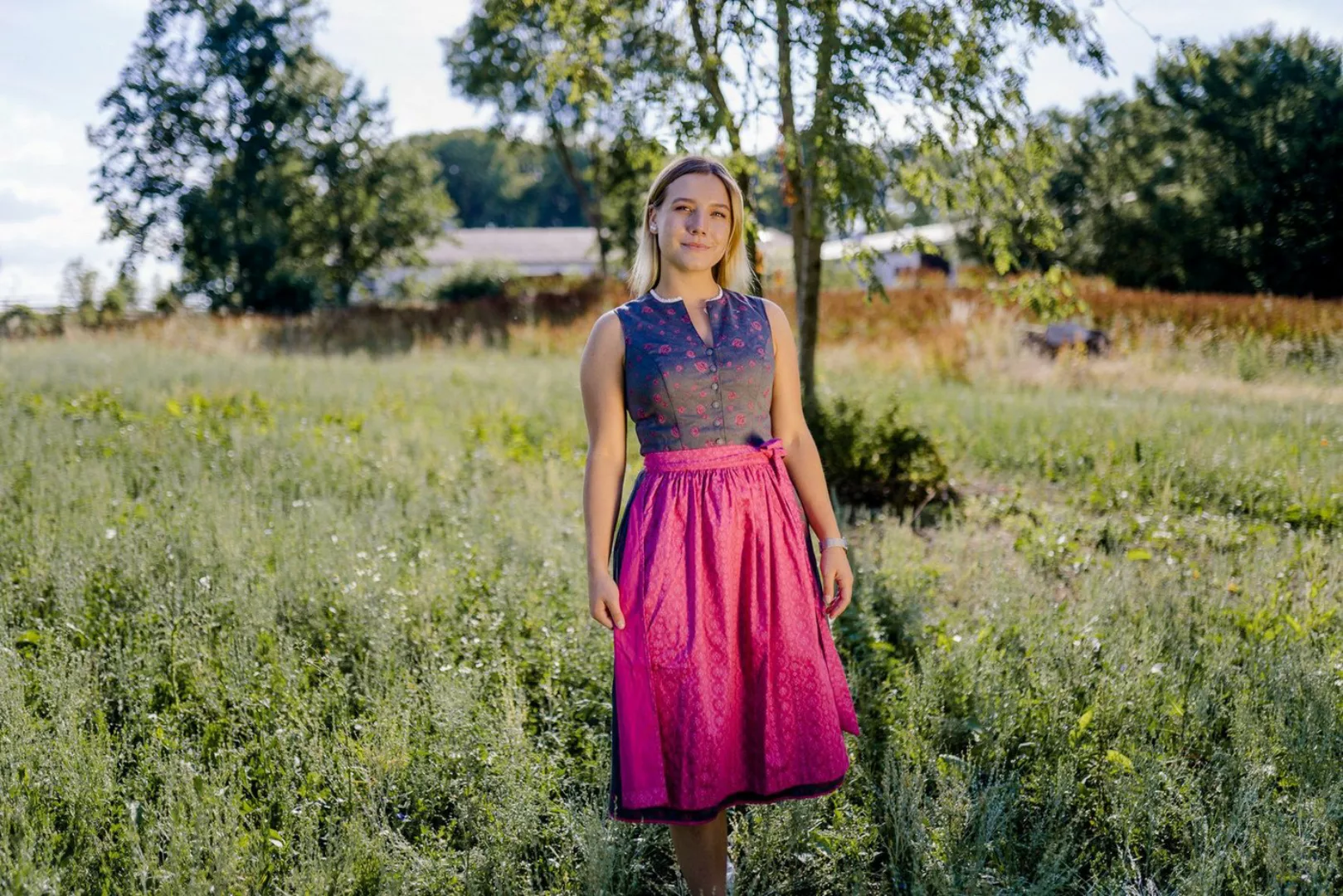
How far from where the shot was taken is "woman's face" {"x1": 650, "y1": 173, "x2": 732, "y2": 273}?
257 cm

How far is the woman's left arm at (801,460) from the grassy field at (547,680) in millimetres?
886

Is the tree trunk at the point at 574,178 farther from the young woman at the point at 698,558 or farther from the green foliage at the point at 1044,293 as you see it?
the young woman at the point at 698,558

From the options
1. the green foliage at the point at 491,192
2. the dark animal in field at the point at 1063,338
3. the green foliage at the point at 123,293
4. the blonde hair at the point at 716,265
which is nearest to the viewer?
the blonde hair at the point at 716,265

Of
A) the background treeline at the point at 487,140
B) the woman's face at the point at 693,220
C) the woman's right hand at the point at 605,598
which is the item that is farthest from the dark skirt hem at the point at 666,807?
the background treeline at the point at 487,140

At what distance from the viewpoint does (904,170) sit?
20.9 ft

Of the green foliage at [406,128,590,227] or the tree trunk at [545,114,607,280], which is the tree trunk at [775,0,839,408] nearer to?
the tree trunk at [545,114,607,280]

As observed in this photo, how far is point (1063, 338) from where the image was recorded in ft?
47.0

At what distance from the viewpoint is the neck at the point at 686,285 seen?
264cm

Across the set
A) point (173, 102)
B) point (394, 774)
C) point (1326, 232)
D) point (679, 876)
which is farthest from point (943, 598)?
point (173, 102)

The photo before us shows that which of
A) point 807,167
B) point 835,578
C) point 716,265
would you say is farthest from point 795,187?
point 835,578

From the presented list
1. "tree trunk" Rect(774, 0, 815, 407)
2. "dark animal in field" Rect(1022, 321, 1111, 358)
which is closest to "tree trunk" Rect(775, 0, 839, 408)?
"tree trunk" Rect(774, 0, 815, 407)

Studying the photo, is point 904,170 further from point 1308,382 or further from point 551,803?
point 1308,382

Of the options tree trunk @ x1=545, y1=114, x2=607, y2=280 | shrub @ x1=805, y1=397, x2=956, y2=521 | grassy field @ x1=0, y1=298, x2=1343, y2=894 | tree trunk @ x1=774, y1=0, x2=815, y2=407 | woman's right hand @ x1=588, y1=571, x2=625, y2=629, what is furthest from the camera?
tree trunk @ x1=545, y1=114, x2=607, y2=280

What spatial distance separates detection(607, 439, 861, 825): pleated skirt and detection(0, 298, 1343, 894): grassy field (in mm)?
566
